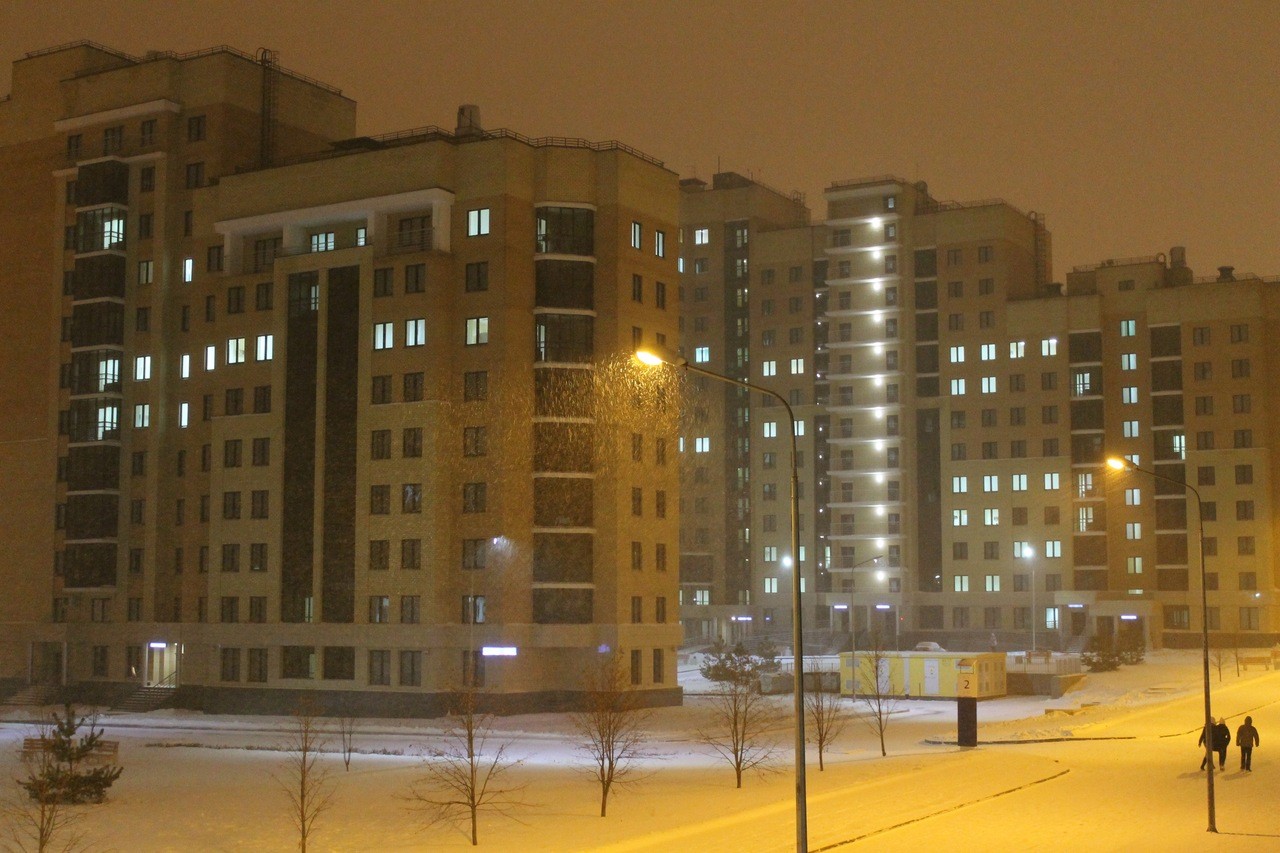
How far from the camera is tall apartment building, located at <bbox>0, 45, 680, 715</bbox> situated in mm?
76188

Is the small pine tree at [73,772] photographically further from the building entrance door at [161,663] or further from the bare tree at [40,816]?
the building entrance door at [161,663]

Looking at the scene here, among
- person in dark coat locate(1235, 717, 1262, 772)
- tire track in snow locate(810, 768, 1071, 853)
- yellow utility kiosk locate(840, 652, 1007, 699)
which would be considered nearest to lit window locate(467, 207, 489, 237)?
yellow utility kiosk locate(840, 652, 1007, 699)

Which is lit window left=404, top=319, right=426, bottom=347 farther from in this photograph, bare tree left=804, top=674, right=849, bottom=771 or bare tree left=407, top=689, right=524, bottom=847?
bare tree left=407, top=689, right=524, bottom=847

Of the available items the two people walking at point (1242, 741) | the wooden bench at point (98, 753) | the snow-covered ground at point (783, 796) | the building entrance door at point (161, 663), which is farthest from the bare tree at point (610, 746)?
the building entrance door at point (161, 663)

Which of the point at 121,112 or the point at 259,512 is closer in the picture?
the point at 259,512

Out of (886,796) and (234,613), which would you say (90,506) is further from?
(886,796)

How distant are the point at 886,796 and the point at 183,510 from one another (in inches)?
2302

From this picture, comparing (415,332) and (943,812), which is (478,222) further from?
(943,812)

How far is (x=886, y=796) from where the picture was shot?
127 feet

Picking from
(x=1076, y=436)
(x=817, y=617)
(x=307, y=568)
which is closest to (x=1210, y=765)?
(x=307, y=568)

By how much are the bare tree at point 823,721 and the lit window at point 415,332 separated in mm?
26604

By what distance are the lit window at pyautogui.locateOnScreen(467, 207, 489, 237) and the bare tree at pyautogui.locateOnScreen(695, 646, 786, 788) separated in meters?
26.1

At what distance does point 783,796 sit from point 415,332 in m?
42.9

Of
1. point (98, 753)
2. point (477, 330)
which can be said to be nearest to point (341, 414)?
point (477, 330)
